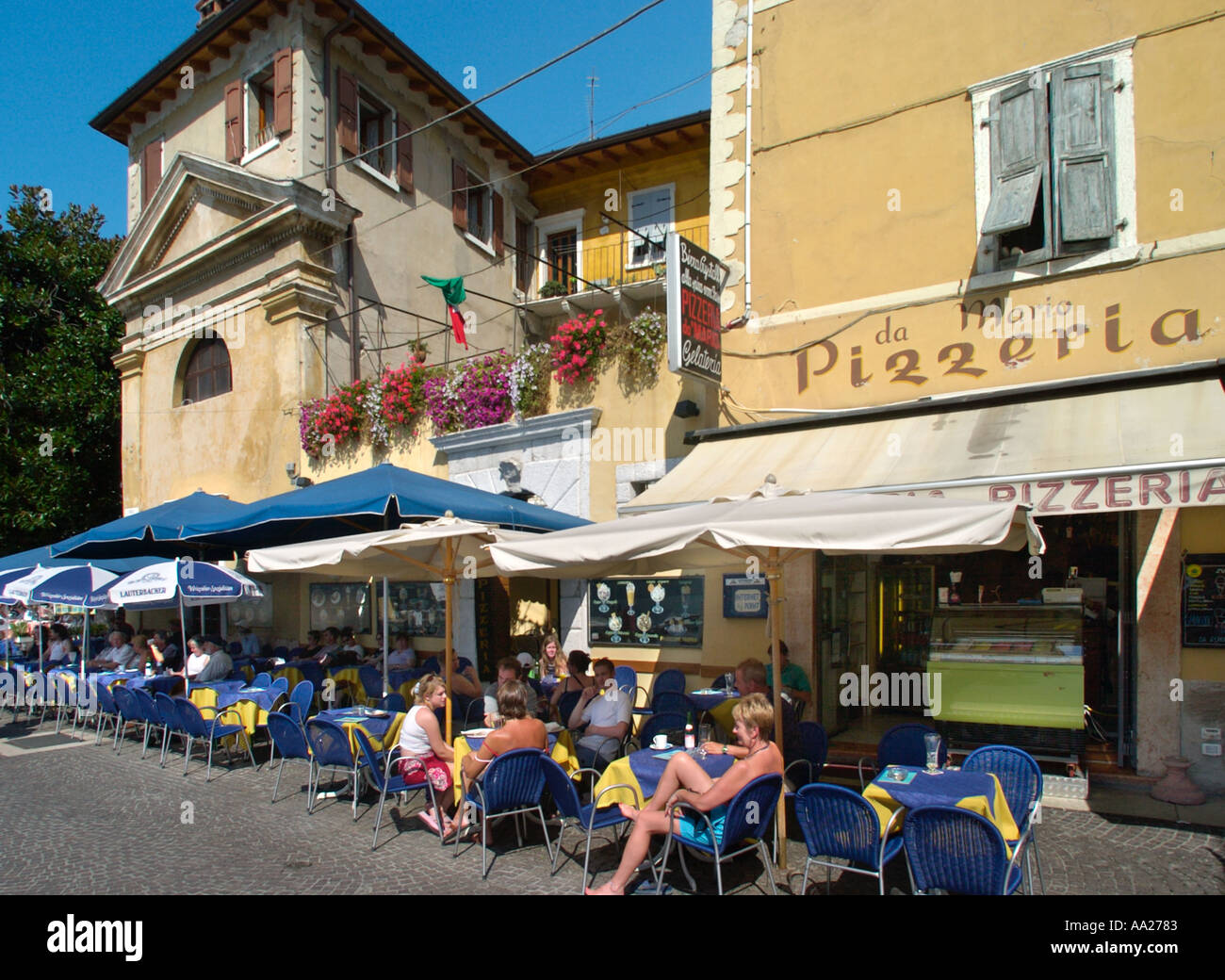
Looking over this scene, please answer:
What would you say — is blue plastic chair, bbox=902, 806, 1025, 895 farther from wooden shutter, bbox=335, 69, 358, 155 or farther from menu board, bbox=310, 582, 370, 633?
wooden shutter, bbox=335, 69, 358, 155

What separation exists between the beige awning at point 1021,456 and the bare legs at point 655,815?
3.04 m

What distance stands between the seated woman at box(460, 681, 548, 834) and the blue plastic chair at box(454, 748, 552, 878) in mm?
127

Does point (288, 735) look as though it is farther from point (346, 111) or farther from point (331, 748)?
point (346, 111)

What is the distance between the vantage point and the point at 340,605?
46.3 feet

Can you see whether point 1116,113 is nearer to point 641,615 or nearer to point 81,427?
point 641,615

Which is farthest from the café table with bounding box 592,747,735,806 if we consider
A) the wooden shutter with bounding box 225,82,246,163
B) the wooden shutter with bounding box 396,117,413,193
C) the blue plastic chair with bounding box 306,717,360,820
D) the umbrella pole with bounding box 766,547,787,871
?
the wooden shutter with bounding box 225,82,246,163

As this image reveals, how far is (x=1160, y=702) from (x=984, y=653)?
1.35 meters

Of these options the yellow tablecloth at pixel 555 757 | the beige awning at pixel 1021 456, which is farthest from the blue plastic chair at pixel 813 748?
the beige awning at pixel 1021 456

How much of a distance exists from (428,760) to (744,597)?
13.3ft

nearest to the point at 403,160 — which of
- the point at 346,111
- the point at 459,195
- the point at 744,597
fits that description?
the point at 346,111

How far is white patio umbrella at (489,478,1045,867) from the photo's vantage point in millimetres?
4363

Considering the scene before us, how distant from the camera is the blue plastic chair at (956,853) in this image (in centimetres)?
364

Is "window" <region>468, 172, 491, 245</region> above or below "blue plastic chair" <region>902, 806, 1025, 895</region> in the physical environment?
above
